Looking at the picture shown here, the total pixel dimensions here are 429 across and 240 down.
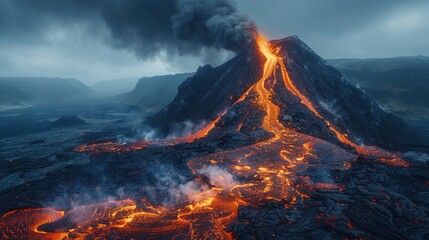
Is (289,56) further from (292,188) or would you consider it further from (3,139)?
(3,139)

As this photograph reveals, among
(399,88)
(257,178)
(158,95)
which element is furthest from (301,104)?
(158,95)

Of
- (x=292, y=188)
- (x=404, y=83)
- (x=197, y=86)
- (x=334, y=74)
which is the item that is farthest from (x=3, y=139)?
(x=404, y=83)

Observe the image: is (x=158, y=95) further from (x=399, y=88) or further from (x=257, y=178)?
(x=257, y=178)

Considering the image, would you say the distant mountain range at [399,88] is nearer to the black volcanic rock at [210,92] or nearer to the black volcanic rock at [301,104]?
the black volcanic rock at [301,104]

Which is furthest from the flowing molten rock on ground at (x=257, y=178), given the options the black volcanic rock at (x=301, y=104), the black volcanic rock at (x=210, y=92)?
the black volcanic rock at (x=210, y=92)

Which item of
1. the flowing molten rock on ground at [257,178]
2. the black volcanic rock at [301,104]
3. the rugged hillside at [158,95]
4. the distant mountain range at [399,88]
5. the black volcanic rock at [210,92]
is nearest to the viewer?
the flowing molten rock on ground at [257,178]

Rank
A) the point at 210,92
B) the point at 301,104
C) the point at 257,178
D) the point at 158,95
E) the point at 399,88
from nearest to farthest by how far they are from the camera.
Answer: the point at 257,178 < the point at 301,104 < the point at 210,92 < the point at 399,88 < the point at 158,95
